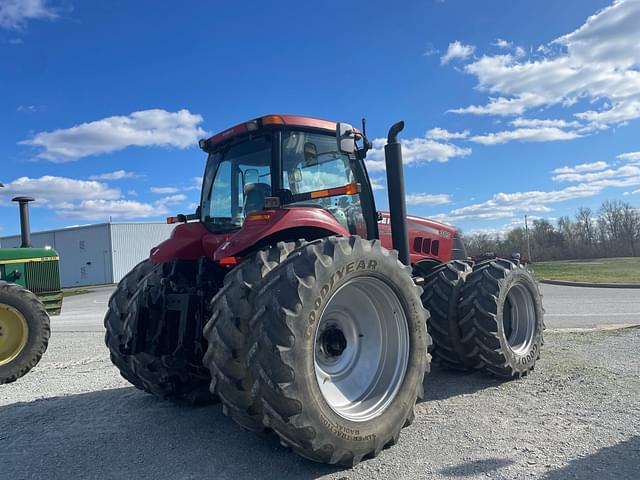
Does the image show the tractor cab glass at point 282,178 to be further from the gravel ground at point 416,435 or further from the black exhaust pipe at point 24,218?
the black exhaust pipe at point 24,218

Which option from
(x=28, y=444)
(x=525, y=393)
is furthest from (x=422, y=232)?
(x=28, y=444)

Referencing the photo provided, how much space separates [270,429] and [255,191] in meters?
2.22

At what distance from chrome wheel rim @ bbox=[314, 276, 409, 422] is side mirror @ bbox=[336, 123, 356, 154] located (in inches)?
48.4

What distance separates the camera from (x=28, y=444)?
4.29 metres

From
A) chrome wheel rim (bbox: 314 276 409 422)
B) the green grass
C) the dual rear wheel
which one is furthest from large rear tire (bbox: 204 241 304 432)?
the green grass

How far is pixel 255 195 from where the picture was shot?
4.82m

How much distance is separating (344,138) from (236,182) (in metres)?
1.27

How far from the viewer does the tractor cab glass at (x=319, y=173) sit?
4719 mm

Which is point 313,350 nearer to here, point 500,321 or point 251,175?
point 251,175

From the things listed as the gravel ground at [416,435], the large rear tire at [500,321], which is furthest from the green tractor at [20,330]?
the large rear tire at [500,321]

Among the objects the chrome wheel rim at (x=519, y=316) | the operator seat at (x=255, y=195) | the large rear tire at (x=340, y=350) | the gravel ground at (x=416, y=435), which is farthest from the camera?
the chrome wheel rim at (x=519, y=316)

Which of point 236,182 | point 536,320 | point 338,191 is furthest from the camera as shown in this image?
point 536,320

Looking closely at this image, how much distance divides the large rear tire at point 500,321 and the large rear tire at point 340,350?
140cm

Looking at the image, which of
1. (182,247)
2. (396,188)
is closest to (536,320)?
(396,188)
